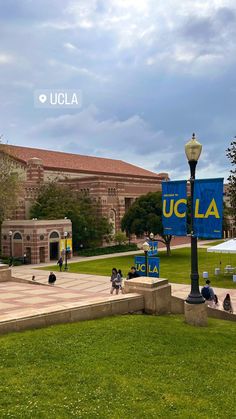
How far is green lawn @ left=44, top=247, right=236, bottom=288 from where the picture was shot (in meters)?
31.2

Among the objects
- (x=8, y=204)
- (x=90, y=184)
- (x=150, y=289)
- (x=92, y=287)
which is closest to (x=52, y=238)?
(x=8, y=204)

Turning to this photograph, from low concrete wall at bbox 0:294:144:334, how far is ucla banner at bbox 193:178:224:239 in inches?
112

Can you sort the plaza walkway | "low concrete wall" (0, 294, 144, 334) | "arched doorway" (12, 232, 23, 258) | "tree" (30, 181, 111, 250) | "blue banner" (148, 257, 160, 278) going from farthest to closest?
"tree" (30, 181, 111, 250) → "arched doorway" (12, 232, 23, 258) → "blue banner" (148, 257, 160, 278) → the plaza walkway → "low concrete wall" (0, 294, 144, 334)

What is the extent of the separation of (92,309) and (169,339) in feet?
8.35

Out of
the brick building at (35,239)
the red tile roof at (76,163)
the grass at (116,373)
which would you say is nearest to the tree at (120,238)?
the brick building at (35,239)

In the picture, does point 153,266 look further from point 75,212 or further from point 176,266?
point 75,212

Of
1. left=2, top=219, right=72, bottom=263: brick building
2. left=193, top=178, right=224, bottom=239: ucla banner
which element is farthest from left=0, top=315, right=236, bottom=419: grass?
left=2, top=219, right=72, bottom=263: brick building

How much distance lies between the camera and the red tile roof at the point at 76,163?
60.7 meters

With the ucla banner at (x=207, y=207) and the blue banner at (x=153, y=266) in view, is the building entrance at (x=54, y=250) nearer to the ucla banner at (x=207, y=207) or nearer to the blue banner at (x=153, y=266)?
the blue banner at (x=153, y=266)

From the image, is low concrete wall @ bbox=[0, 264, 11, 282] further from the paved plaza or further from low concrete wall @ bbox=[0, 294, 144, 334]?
low concrete wall @ bbox=[0, 294, 144, 334]

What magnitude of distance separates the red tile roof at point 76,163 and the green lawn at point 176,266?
20.4 m

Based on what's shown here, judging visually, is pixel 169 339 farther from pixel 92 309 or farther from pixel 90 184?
pixel 90 184

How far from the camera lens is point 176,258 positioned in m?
45.1

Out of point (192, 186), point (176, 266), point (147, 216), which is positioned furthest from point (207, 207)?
point (147, 216)
